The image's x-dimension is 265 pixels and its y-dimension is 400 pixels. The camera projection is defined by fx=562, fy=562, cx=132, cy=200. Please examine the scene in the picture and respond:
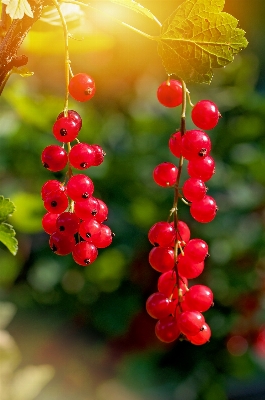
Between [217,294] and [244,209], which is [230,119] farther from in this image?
[217,294]

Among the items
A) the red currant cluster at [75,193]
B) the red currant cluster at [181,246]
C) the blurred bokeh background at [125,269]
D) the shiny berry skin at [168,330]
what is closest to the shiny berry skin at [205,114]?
the red currant cluster at [181,246]

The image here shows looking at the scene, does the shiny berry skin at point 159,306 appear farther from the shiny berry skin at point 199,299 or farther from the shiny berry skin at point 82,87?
the shiny berry skin at point 82,87

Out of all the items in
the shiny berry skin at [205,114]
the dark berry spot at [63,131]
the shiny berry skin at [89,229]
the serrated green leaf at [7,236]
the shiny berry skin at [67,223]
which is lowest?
the shiny berry skin at [89,229]

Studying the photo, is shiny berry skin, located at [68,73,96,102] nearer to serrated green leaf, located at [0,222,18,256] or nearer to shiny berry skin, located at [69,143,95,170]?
shiny berry skin, located at [69,143,95,170]

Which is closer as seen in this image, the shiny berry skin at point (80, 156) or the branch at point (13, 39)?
the branch at point (13, 39)

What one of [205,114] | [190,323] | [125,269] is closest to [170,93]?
[205,114]

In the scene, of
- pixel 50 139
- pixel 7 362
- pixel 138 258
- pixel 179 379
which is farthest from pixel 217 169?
pixel 7 362
